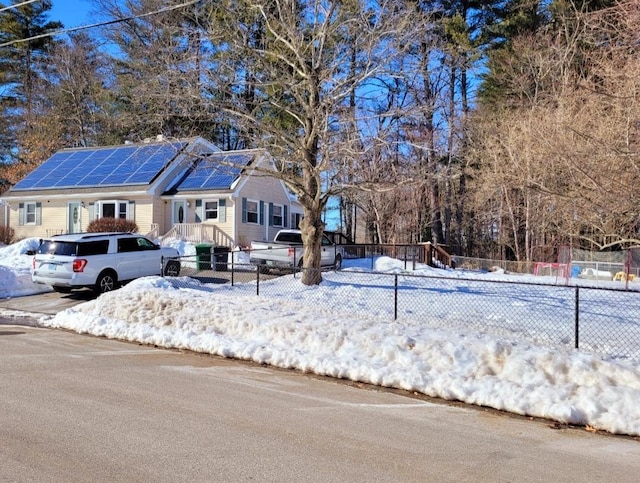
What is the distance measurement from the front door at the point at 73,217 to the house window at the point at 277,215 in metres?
11.0

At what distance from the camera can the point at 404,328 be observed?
32.6ft

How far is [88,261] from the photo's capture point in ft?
52.5

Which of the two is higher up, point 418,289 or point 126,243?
point 126,243

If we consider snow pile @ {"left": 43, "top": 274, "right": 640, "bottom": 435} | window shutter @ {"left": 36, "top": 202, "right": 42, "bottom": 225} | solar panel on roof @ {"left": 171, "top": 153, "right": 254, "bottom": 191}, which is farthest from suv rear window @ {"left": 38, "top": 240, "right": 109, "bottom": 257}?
window shutter @ {"left": 36, "top": 202, "right": 42, "bottom": 225}

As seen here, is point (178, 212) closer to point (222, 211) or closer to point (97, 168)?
point (222, 211)

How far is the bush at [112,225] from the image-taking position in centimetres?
2853

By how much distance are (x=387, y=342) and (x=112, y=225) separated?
22930 millimetres

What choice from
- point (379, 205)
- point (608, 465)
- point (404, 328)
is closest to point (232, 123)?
point (404, 328)

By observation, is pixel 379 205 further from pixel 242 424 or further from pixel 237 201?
pixel 242 424

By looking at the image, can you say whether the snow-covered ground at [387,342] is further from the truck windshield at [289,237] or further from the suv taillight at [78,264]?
the truck windshield at [289,237]

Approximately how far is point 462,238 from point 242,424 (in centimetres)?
4261

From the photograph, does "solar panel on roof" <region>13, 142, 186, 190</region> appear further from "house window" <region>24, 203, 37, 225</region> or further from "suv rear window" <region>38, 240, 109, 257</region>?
"suv rear window" <region>38, 240, 109, 257</region>

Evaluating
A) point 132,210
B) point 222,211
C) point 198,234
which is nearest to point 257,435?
point 198,234

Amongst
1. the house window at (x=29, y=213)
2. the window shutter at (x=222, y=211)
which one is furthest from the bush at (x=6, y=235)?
the window shutter at (x=222, y=211)
